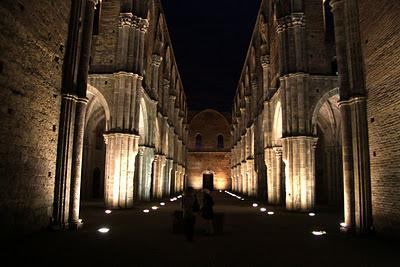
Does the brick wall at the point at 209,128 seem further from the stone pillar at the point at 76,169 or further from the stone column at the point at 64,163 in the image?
the stone column at the point at 64,163

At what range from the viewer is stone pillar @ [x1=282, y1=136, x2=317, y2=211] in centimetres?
1817

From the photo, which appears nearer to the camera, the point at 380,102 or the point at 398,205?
the point at 398,205

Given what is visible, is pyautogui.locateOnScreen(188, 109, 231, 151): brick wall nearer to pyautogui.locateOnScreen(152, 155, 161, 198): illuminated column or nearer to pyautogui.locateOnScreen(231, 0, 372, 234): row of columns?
pyautogui.locateOnScreen(231, 0, 372, 234): row of columns

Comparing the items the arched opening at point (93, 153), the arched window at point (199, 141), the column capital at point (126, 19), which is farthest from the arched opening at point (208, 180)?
the column capital at point (126, 19)

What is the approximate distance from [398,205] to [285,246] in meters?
3.58

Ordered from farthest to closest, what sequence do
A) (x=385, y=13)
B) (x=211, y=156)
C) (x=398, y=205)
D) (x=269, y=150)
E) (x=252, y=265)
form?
(x=211, y=156) → (x=269, y=150) → (x=385, y=13) → (x=398, y=205) → (x=252, y=265)

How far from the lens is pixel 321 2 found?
2181cm

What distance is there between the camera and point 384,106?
10055 mm

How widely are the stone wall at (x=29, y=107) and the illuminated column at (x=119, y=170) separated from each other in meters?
8.07

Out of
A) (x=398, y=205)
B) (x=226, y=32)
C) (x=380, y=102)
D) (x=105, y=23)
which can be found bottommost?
(x=398, y=205)

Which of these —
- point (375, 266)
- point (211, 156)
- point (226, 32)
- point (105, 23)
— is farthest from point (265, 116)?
point (226, 32)

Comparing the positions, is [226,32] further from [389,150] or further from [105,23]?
[389,150]

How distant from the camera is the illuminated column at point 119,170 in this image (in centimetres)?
1845

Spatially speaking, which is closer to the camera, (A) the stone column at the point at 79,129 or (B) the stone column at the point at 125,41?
(A) the stone column at the point at 79,129
